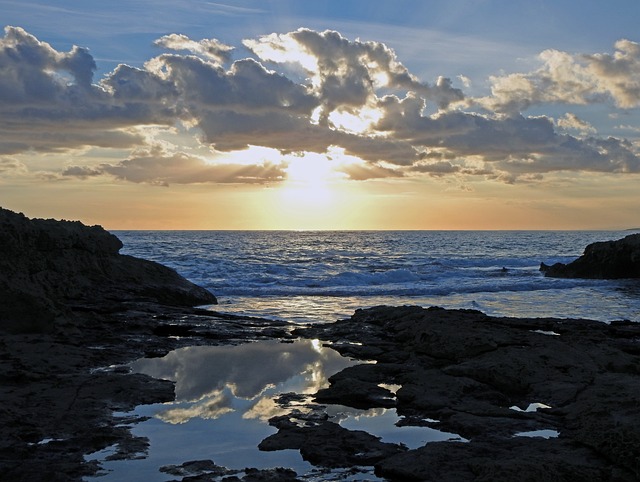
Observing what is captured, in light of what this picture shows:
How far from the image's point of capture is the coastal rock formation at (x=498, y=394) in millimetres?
6172

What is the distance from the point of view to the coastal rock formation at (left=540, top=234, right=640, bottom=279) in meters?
39.4

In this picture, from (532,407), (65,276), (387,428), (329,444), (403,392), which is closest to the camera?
(329,444)

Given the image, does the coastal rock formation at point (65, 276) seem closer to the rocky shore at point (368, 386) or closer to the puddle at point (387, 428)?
the rocky shore at point (368, 386)

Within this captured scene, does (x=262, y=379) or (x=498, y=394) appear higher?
(x=498, y=394)

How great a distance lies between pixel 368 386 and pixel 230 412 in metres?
2.38

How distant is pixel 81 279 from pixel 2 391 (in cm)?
1099

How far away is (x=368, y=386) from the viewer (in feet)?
31.2

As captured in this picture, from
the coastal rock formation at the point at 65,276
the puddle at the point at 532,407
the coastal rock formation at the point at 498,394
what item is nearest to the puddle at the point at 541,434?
the coastal rock formation at the point at 498,394

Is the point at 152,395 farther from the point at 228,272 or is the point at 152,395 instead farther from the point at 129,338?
the point at 228,272

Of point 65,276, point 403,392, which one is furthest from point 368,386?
point 65,276

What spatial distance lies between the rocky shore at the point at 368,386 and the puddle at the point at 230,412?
A: 0.71ft

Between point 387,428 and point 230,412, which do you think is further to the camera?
point 230,412

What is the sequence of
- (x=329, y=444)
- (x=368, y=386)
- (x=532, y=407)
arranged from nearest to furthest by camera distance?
(x=329, y=444) → (x=532, y=407) → (x=368, y=386)

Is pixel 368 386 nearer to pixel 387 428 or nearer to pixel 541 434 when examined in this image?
pixel 387 428
